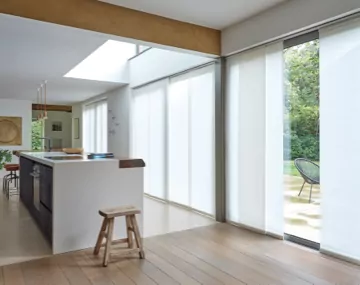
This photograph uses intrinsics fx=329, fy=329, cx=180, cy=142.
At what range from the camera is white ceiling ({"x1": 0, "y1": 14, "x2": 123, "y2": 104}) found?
3.67 metres

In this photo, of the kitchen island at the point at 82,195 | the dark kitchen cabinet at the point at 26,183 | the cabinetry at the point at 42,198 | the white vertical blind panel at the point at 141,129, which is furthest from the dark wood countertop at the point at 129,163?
the white vertical blind panel at the point at 141,129

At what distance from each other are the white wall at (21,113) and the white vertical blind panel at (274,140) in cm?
823

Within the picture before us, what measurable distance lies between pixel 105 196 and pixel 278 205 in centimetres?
191

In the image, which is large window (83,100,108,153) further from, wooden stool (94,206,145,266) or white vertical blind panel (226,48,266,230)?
wooden stool (94,206,145,266)

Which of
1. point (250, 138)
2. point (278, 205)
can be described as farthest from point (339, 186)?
point (250, 138)

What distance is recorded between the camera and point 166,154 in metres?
5.95

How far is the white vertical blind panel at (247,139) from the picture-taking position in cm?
386

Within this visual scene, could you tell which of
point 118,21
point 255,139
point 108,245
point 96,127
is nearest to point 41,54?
point 118,21

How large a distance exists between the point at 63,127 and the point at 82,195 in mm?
11729

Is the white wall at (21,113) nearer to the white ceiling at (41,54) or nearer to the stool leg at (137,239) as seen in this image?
the white ceiling at (41,54)

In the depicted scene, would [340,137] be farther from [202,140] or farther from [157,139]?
[157,139]

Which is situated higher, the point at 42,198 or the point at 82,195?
the point at 82,195

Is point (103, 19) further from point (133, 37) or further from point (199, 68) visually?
point (199, 68)

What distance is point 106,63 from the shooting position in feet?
22.6
